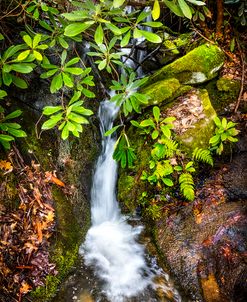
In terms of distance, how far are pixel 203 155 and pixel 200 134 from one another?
39 centimetres

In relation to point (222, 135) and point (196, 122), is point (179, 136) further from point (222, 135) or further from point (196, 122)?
point (222, 135)

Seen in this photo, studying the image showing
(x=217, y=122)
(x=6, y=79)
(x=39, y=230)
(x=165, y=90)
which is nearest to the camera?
(x=6, y=79)

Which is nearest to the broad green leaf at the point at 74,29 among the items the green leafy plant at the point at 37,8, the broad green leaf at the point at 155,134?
the green leafy plant at the point at 37,8

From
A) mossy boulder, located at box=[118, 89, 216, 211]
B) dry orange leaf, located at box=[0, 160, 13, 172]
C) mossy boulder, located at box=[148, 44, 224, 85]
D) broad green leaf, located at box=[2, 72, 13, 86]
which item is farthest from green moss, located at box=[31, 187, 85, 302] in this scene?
mossy boulder, located at box=[148, 44, 224, 85]

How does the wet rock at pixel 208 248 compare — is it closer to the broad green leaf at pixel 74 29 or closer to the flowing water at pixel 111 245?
the flowing water at pixel 111 245

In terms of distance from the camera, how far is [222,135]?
13.4 feet

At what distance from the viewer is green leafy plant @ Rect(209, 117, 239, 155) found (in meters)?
4.09

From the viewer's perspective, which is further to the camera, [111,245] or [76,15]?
[111,245]

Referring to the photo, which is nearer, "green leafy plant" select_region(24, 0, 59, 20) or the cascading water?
"green leafy plant" select_region(24, 0, 59, 20)

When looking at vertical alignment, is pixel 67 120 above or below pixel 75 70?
below

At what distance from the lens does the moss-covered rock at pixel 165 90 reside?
458 cm

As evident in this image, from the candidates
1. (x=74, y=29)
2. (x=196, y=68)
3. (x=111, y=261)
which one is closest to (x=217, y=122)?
(x=196, y=68)

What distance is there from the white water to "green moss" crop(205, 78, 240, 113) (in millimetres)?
1736

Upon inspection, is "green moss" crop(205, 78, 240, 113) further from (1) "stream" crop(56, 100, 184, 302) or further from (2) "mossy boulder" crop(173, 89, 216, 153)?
(1) "stream" crop(56, 100, 184, 302)
